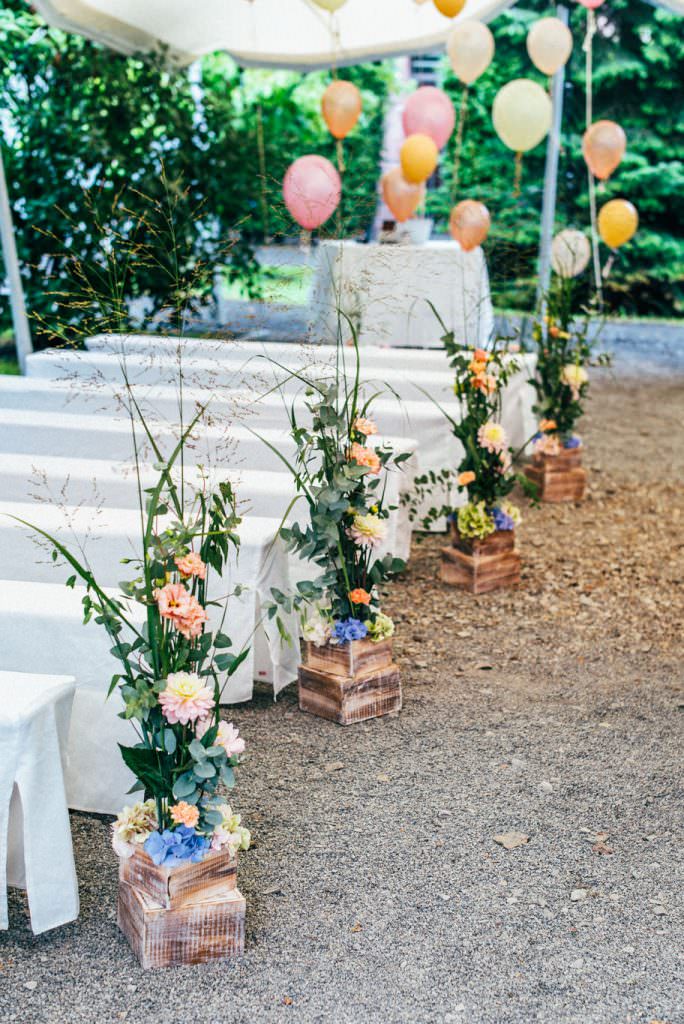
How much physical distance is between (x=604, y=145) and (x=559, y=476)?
272 centimetres

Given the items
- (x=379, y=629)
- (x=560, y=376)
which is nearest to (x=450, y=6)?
(x=560, y=376)

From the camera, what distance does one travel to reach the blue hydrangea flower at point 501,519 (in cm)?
385

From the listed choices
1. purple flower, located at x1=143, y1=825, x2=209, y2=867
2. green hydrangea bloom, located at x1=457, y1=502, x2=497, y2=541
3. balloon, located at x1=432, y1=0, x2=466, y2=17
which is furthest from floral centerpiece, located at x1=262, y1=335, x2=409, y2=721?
balloon, located at x1=432, y1=0, x2=466, y2=17

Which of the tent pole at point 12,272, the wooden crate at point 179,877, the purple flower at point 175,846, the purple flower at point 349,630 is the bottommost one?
the wooden crate at point 179,877

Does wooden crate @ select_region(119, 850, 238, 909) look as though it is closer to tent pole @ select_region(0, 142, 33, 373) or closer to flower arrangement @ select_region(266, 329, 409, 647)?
flower arrangement @ select_region(266, 329, 409, 647)

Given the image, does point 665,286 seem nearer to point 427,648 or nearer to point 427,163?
point 427,163

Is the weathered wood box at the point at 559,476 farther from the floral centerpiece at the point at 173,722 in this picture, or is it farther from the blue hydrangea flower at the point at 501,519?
the floral centerpiece at the point at 173,722

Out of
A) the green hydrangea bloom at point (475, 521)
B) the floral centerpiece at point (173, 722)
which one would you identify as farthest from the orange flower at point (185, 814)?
the green hydrangea bloom at point (475, 521)

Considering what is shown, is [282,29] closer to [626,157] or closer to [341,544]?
[626,157]

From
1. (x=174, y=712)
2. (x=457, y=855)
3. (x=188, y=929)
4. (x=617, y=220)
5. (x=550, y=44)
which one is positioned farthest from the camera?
(x=617, y=220)

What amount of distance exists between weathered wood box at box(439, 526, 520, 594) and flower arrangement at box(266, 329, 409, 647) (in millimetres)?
896

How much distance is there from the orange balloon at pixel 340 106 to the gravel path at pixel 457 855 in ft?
13.1

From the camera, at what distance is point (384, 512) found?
9.38 ft

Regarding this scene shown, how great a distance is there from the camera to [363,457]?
275 cm
